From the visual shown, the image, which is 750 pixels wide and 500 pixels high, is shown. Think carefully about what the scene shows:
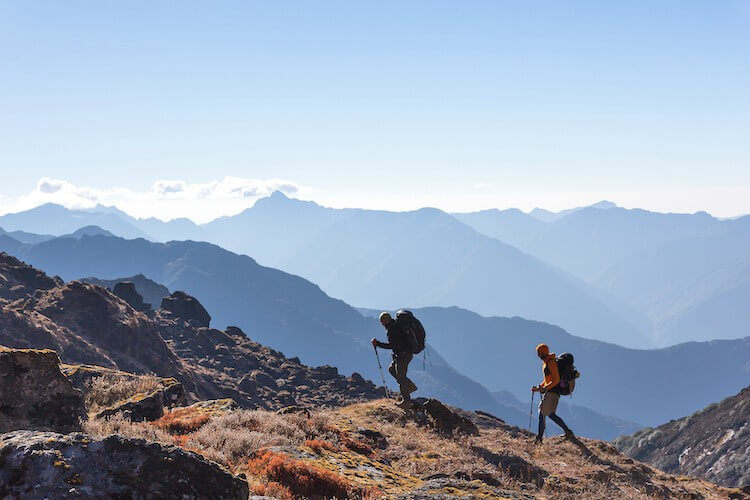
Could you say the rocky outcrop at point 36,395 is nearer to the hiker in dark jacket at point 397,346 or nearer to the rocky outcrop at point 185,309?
the hiker in dark jacket at point 397,346

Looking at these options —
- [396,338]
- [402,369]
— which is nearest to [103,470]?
[396,338]

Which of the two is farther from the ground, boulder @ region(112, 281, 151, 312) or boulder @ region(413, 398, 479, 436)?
boulder @ region(112, 281, 151, 312)

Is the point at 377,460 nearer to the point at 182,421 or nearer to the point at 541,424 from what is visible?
the point at 182,421

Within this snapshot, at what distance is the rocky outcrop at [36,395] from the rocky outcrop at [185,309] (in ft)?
318

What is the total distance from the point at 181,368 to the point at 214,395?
5.04 meters

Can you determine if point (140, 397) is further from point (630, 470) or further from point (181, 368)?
point (181, 368)

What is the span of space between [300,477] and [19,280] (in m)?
84.8

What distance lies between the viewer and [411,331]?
55.1 feet

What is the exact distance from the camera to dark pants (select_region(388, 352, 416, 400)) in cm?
1686

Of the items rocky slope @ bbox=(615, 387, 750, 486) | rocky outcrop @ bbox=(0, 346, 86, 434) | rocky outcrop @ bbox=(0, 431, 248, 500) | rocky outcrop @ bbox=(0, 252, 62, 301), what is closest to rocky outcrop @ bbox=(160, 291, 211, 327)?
rocky outcrop @ bbox=(0, 252, 62, 301)

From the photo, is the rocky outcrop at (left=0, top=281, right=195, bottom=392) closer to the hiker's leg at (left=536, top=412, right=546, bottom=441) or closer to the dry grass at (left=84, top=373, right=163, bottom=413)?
the dry grass at (left=84, top=373, right=163, bottom=413)

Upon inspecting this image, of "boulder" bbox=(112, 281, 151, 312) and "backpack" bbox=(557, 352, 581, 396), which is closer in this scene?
"backpack" bbox=(557, 352, 581, 396)

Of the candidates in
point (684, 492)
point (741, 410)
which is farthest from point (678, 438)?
point (684, 492)

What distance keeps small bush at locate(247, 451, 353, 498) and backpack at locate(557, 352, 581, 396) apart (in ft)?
30.8
